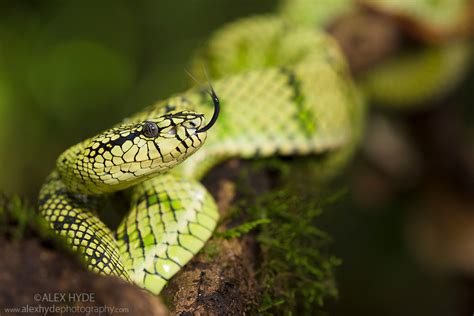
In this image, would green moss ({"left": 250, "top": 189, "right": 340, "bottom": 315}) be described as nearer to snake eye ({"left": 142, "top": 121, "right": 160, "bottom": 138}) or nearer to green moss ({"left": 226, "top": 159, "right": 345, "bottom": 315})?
green moss ({"left": 226, "top": 159, "right": 345, "bottom": 315})

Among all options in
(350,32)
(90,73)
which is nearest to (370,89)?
(350,32)

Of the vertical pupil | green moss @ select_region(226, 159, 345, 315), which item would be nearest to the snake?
the vertical pupil

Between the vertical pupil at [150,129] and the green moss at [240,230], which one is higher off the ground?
the vertical pupil at [150,129]

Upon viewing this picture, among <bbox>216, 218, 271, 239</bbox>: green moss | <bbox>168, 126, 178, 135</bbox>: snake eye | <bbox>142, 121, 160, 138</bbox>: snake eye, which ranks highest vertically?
<bbox>142, 121, 160, 138</bbox>: snake eye

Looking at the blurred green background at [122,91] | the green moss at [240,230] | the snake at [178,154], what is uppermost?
the snake at [178,154]

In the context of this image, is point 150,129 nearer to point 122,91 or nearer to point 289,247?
point 289,247

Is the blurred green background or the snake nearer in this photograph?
the snake

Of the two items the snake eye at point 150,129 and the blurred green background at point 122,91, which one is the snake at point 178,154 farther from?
the blurred green background at point 122,91

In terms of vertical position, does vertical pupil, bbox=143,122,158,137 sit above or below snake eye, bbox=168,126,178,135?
above

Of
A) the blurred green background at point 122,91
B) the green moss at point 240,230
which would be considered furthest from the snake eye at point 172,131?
the blurred green background at point 122,91
